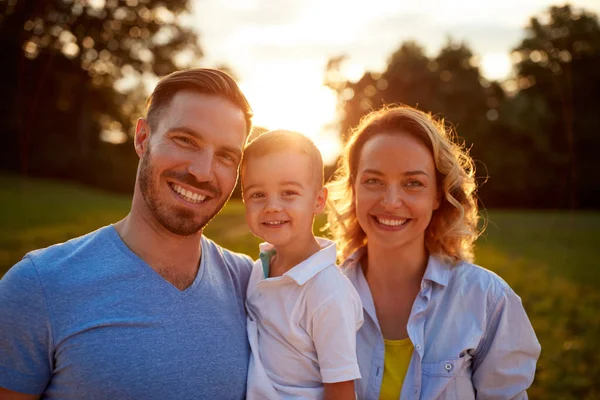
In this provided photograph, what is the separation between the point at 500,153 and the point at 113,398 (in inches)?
1252

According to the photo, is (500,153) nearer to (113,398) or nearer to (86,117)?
(86,117)

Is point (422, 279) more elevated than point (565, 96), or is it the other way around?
point (565, 96)

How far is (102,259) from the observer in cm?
240

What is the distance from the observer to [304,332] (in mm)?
2650

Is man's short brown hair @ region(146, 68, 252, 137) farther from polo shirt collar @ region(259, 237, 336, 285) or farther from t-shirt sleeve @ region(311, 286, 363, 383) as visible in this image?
t-shirt sleeve @ region(311, 286, 363, 383)

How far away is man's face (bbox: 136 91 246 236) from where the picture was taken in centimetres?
259

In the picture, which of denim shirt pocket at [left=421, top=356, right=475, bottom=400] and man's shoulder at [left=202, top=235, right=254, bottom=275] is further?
man's shoulder at [left=202, top=235, right=254, bottom=275]

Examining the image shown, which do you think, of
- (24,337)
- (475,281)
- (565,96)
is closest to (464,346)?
(475,281)

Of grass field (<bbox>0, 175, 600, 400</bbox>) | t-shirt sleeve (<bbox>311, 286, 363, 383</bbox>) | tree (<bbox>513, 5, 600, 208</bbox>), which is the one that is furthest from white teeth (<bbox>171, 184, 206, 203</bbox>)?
tree (<bbox>513, 5, 600, 208</bbox>)

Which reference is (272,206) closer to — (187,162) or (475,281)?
(187,162)

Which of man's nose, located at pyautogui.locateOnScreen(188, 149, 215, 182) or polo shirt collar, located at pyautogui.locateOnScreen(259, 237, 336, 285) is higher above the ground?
man's nose, located at pyautogui.locateOnScreen(188, 149, 215, 182)

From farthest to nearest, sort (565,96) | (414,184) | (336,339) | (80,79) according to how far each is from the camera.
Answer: (565,96)
(80,79)
(414,184)
(336,339)

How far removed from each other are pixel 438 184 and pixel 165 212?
5.77ft

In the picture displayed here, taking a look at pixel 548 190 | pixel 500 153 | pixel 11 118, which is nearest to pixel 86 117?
pixel 11 118
